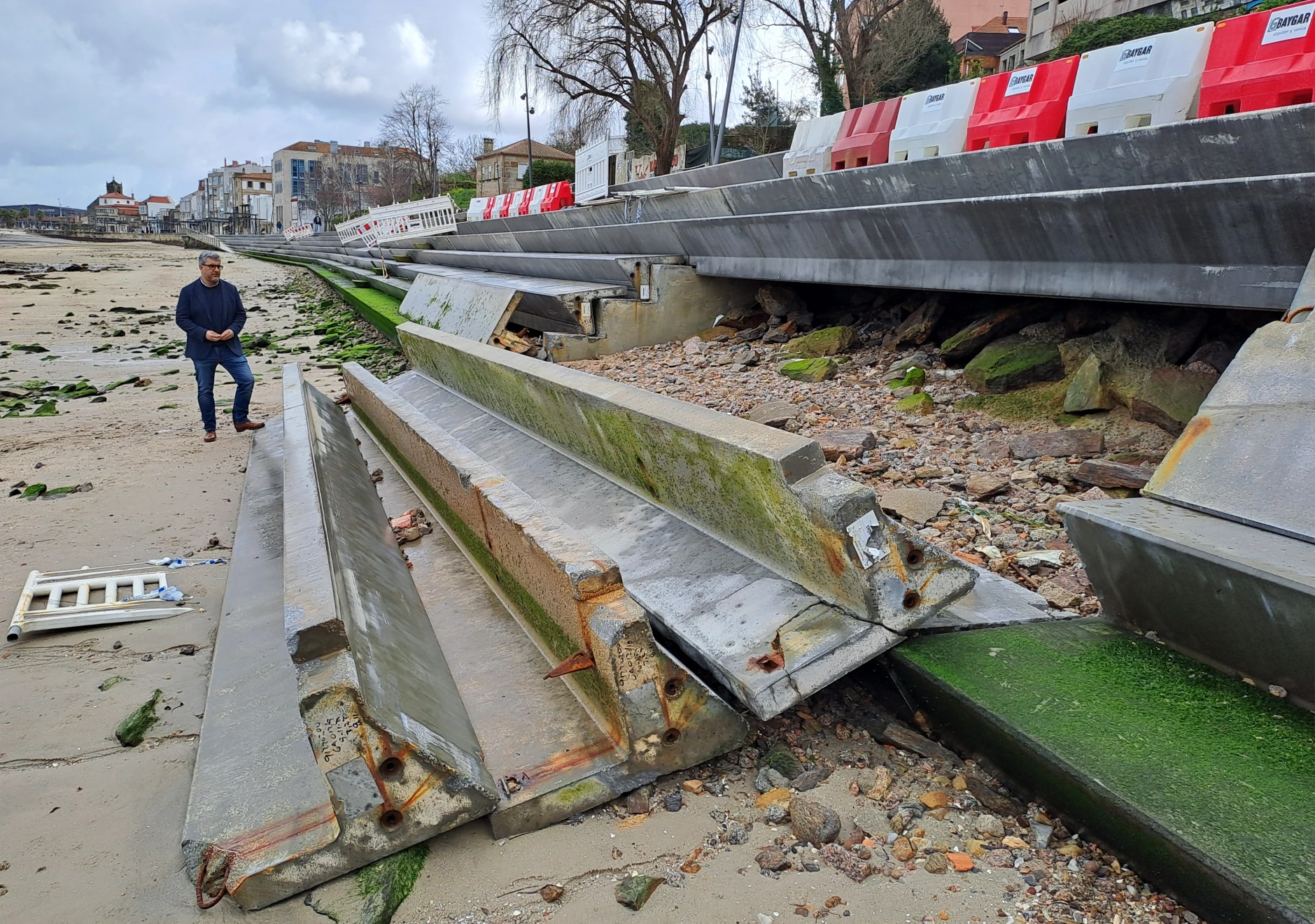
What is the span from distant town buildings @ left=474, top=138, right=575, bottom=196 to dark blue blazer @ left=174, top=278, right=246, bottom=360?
48.7m

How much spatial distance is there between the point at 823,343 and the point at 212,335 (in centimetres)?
539

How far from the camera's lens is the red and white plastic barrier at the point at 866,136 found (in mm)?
10766

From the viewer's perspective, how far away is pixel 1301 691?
6.98 feet

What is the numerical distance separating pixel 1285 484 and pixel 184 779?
11.5 feet

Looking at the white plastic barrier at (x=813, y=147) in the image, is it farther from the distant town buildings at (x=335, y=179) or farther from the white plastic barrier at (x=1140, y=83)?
the distant town buildings at (x=335, y=179)

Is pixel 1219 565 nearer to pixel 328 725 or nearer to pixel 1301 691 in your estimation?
pixel 1301 691

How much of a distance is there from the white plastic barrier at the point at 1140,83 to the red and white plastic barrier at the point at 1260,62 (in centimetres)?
14

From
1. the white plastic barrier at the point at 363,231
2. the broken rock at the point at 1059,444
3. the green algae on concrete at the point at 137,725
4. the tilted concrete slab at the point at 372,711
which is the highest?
the white plastic barrier at the point at 363,231

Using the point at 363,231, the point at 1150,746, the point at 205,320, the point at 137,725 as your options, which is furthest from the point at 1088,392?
the point at 363,231

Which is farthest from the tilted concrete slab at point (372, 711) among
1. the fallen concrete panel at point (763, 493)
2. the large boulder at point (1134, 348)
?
the large boulder at point (1134, 348)

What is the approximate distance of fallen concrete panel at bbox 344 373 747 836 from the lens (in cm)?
239

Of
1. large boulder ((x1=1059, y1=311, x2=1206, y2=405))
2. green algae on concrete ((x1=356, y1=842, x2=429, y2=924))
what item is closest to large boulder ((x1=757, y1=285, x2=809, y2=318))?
large boulder ((x1=1059, y1=311, x2=1206, y2=405))

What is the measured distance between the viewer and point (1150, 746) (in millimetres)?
2064

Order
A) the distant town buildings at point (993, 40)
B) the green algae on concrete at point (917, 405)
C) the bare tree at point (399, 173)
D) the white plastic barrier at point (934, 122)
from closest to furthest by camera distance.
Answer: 1. the green algae on concrete at point (917, 405)
2. the white plastic barrier at point (934, 122)
3. the distant town buildings at point (993, 40)
4. the bare tree at point (399, 173)
